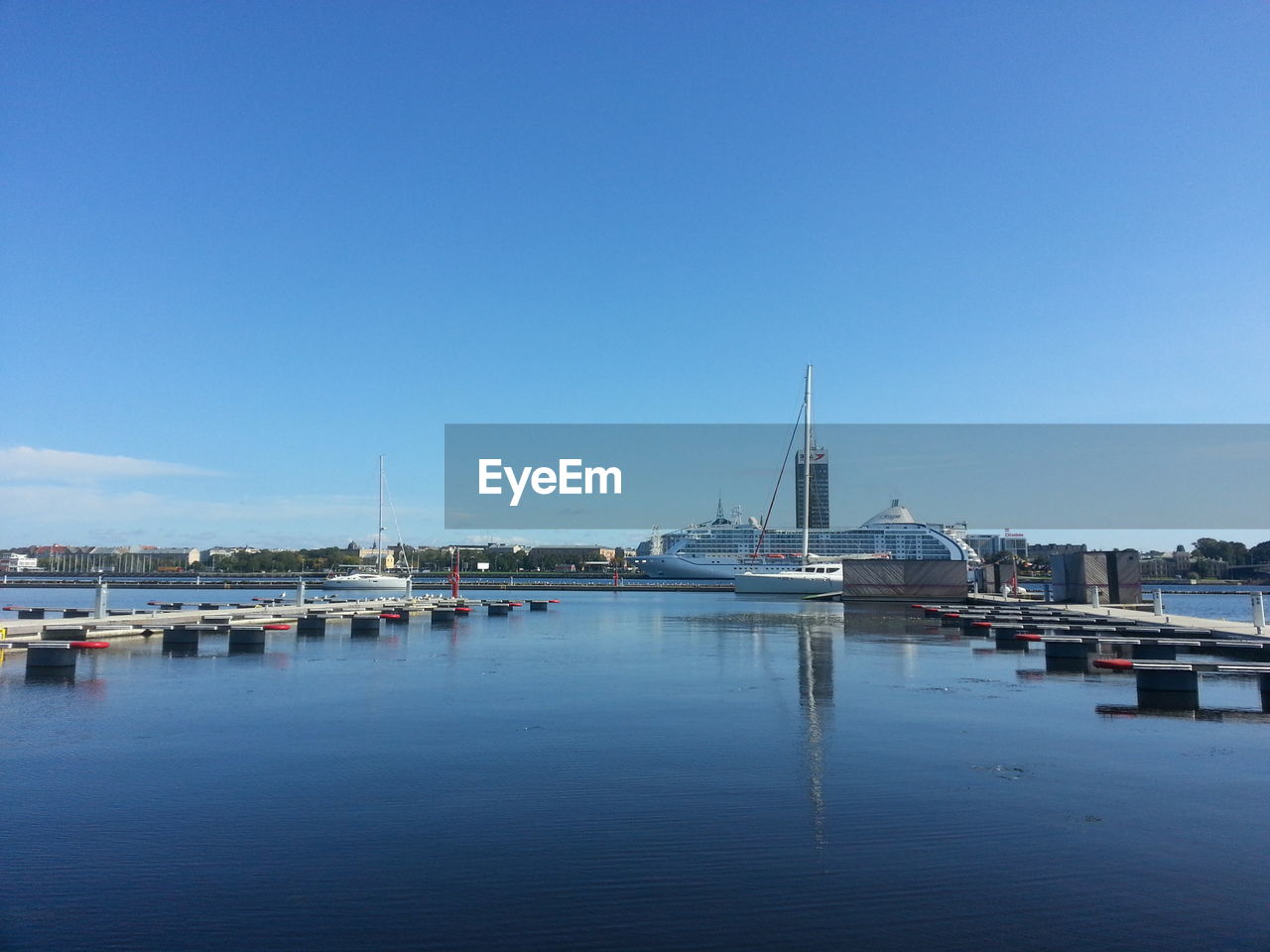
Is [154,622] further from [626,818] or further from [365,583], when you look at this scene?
[365,583]

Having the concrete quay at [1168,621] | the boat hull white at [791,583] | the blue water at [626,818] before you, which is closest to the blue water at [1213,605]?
the concrete quay at [1168,621]

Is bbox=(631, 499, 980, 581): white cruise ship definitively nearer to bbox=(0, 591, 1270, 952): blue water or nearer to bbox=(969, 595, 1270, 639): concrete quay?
bbox=(969, 595, 1270, 639): concrete quay

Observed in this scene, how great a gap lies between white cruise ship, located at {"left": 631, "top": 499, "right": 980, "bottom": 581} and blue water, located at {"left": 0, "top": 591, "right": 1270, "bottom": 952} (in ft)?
230

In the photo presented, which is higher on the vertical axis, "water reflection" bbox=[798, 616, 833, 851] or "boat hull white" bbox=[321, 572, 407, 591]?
"water reflection" bbox=[798, 616, 833, 851]

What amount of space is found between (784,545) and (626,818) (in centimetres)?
8278

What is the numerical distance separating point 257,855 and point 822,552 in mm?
84152

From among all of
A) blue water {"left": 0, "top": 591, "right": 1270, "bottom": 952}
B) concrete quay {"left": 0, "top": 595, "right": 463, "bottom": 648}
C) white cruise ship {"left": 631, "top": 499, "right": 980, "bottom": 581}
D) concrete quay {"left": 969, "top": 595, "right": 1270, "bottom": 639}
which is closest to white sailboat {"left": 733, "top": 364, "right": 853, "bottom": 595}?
white cruise ship {"left": 631, "top": 499, "right": 980, "bottom": 581}

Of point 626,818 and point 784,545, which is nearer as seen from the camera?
point 626,818

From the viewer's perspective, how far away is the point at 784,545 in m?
88.4

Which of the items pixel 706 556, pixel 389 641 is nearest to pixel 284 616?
pixel 389 641

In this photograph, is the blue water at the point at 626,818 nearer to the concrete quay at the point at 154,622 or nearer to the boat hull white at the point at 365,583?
the concrete quay at the point at 154,622

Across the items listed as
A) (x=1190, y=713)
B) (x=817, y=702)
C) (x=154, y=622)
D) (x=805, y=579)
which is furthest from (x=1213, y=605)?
(x=154, y=622)

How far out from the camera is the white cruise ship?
84.8m

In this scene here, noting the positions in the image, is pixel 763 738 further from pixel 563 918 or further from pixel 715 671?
pixel 715 671
